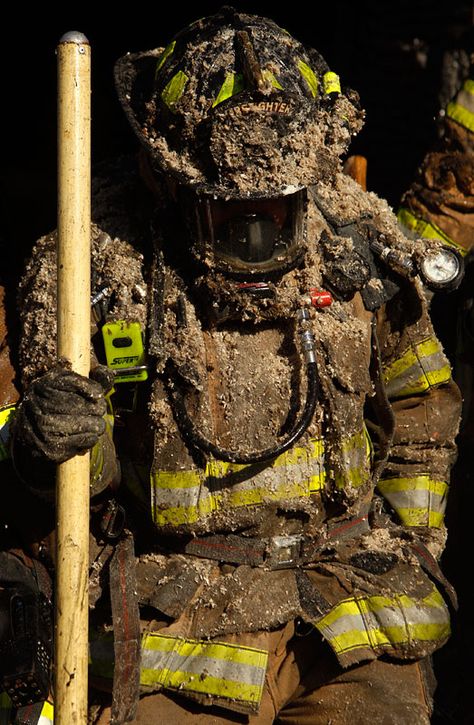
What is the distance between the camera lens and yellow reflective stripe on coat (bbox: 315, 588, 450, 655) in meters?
3.88

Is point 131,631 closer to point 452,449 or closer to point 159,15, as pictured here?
point 452,449

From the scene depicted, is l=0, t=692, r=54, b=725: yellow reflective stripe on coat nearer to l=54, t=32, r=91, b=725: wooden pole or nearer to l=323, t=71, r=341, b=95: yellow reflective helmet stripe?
l=54, t=32, r=91, b=725: wooden pole

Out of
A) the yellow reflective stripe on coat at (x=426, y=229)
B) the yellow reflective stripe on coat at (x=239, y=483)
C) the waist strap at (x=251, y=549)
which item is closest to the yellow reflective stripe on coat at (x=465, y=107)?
the yellow reflective stripe on coat at (x=426, y=229)

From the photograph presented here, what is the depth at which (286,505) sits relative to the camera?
3.96m

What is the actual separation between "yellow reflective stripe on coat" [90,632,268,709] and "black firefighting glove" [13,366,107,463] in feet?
3.05

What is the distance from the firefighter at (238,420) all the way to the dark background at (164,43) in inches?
86.0

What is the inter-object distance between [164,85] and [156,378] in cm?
105

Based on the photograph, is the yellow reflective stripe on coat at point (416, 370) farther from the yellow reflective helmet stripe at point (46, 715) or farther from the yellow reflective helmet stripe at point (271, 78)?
the yellow reflective helmet stripe at point (46, 715)

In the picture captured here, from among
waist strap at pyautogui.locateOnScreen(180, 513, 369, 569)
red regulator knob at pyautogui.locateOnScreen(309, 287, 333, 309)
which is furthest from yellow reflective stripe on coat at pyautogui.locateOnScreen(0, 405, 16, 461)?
red regulator knob at pyautogui.locateOnScreen(309, 287, 333, 309)

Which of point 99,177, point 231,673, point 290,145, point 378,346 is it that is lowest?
point 231,673

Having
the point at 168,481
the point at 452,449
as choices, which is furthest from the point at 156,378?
the point at 452,449

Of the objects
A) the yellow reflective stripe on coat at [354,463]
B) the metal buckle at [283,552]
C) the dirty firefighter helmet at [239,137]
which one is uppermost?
the dirty firefighter helmet at [239,137]

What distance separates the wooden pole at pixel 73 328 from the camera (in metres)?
3.10

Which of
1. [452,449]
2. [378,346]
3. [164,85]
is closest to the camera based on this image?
[164,85]
